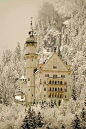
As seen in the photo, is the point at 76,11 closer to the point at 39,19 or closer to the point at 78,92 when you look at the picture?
the point at 39,19

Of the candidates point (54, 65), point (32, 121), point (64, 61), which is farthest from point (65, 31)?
point (32, 121)

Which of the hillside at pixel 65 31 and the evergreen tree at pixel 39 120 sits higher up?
the hillside at pixel 65 31

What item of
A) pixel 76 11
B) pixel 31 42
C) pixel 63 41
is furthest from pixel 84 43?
pixel 31 42

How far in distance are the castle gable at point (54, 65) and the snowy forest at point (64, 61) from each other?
3327 mm

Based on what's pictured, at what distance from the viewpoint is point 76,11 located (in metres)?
97.4

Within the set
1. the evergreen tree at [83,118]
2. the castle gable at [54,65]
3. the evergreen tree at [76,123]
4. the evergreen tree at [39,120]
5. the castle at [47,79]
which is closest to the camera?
the evergreen tree at [76,123]

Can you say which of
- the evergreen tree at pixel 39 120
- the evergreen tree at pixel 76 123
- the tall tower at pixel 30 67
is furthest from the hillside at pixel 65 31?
the evergreen tree at pixel 39 120

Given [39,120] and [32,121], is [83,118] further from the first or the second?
[32,121]

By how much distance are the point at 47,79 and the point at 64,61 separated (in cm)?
2287

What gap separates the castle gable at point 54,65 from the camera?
60094 millimetres

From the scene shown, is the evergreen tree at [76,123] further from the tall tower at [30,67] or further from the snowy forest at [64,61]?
the tall tower at [30,67]

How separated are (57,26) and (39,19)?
24.2ft

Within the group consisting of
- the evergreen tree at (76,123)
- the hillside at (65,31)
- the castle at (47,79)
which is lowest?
the evergreen tree at (76,123)

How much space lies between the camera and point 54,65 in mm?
60219
